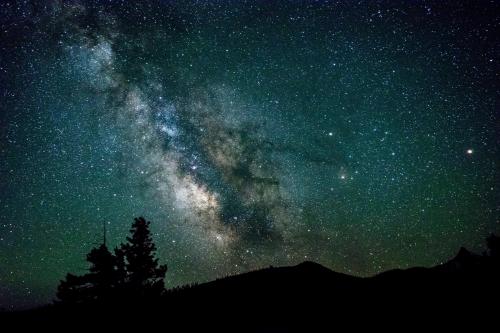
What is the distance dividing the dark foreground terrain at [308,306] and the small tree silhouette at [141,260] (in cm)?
294

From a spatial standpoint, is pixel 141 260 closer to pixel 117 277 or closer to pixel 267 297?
pixel 117 277

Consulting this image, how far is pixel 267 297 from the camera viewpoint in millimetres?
21047

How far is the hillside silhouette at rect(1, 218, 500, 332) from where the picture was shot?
17000mm

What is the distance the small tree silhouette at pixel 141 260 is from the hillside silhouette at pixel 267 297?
8 centimetres

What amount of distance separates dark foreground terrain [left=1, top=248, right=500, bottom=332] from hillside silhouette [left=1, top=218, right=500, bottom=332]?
54 millimetres

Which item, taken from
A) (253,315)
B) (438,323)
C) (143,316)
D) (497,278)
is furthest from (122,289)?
(497,278)

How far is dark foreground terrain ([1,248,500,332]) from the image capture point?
648 inches

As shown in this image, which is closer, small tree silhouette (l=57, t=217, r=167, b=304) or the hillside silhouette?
the hillside silhouette

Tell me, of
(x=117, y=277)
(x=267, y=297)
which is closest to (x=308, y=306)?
(x=267, y=297)

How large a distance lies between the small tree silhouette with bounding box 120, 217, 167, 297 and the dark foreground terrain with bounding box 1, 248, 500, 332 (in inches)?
116

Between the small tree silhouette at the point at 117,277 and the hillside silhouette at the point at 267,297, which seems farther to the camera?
the small tree silhouette at the point at 117,277

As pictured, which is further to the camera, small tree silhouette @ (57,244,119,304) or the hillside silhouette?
small tree silhouette @ (57,244,119,304)

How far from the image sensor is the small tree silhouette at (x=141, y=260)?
25.4m

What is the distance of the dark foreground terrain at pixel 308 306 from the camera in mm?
16469
